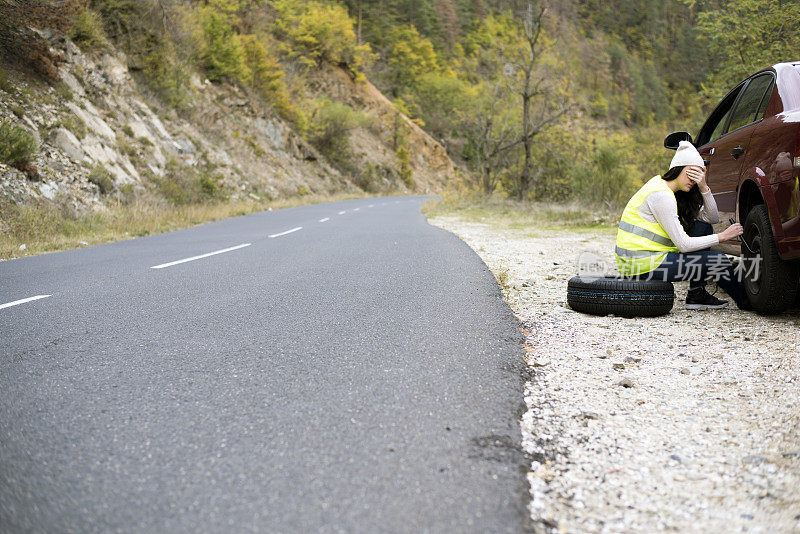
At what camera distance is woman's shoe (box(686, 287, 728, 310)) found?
5414mm

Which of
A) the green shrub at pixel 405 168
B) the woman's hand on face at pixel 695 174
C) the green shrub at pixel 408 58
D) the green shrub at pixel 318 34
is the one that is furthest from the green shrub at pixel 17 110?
the green shrub at pixel 408 58

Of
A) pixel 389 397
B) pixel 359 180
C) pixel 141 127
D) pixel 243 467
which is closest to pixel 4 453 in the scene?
pixel 243 467

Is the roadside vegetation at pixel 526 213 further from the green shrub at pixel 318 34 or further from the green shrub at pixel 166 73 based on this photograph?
the green shrub at pixel 318 34

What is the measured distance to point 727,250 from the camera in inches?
218

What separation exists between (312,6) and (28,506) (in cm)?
5834

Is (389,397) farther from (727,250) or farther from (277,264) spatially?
(277,264)

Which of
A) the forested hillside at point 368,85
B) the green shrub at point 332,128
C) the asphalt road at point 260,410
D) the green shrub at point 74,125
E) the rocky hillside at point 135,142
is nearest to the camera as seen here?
the asphalt road at point 260,410

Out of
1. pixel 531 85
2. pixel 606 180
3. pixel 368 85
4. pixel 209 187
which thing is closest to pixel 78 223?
pixel 209 187

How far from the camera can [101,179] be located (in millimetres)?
17438

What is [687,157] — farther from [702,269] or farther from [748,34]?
[748,34]

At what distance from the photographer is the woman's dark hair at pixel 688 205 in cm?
534

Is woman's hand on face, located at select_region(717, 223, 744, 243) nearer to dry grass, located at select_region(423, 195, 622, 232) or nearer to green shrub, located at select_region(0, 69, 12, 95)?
dry grass, located at select_region(423, 195, 622, 232)

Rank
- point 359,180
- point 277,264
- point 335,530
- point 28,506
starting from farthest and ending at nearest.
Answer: point 359,180
point 277,264
point 28,506
point 335,530

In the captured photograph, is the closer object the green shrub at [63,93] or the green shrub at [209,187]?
the green shrub at [63,93]
